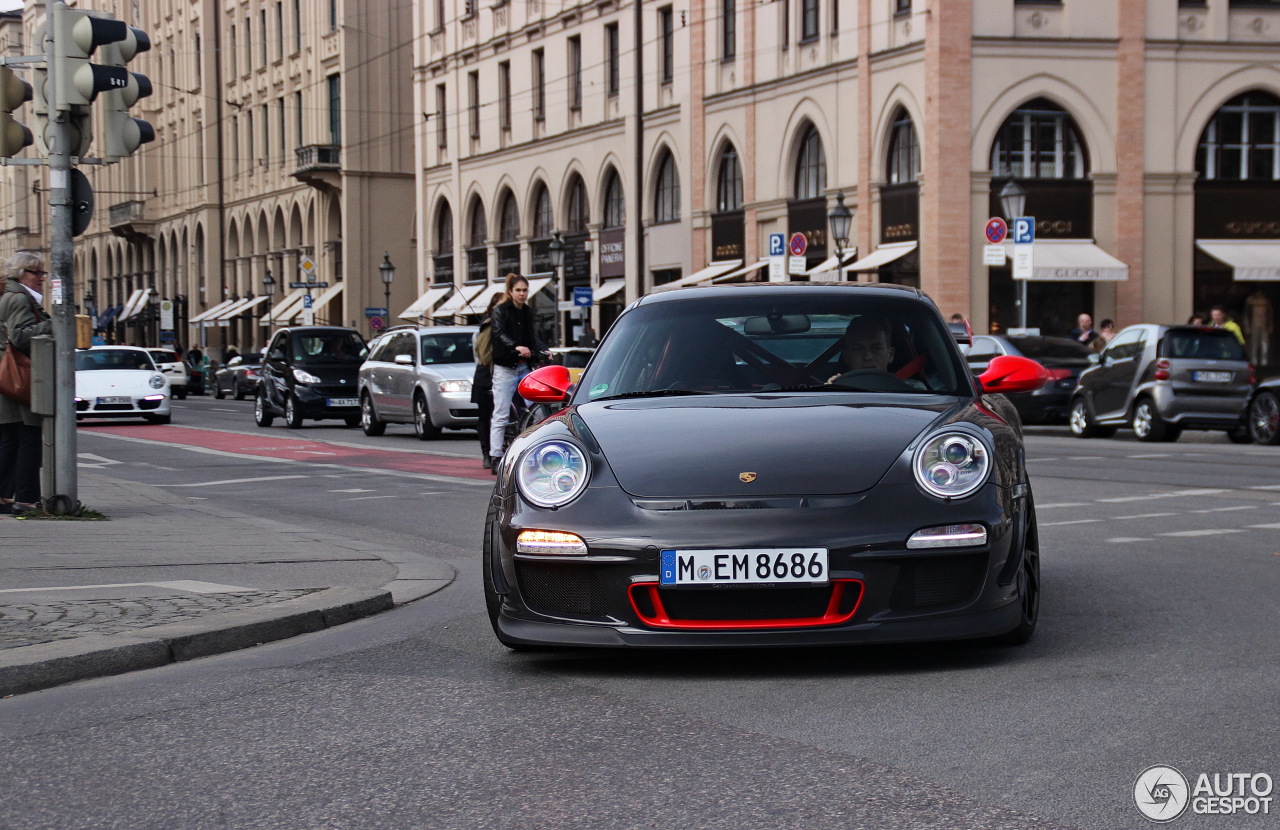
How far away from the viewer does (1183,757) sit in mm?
4406

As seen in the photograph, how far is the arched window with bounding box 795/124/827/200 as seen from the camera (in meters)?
41.8

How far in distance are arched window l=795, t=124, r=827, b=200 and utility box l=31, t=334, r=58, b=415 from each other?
105ft

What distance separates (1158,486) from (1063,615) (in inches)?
307

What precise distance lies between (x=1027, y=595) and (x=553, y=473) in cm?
170

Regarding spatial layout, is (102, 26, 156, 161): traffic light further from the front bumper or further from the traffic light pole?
the front bumper

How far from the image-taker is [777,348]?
Result: 6871 mm

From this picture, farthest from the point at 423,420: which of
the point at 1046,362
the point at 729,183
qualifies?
the point at 729,183

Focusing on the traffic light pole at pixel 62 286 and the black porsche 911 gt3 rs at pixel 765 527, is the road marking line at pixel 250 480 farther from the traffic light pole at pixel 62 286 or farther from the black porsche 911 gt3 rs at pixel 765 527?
the black porsche 911 gt3 rs at pixel 765 527

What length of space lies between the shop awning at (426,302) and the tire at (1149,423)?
41471 millimetres

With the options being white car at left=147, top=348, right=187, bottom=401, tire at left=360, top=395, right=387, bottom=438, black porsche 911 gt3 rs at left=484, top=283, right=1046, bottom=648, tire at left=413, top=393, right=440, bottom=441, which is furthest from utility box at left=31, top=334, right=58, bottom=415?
white car at left=147, top=348, right=187, bottom=401

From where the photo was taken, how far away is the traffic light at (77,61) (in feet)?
34.9

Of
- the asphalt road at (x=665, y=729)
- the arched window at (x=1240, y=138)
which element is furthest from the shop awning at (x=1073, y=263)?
the asphalt road at (x=665, y=729)

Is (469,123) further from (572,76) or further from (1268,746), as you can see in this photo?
(1268,746)

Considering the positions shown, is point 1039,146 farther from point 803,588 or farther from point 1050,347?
point 803,588
